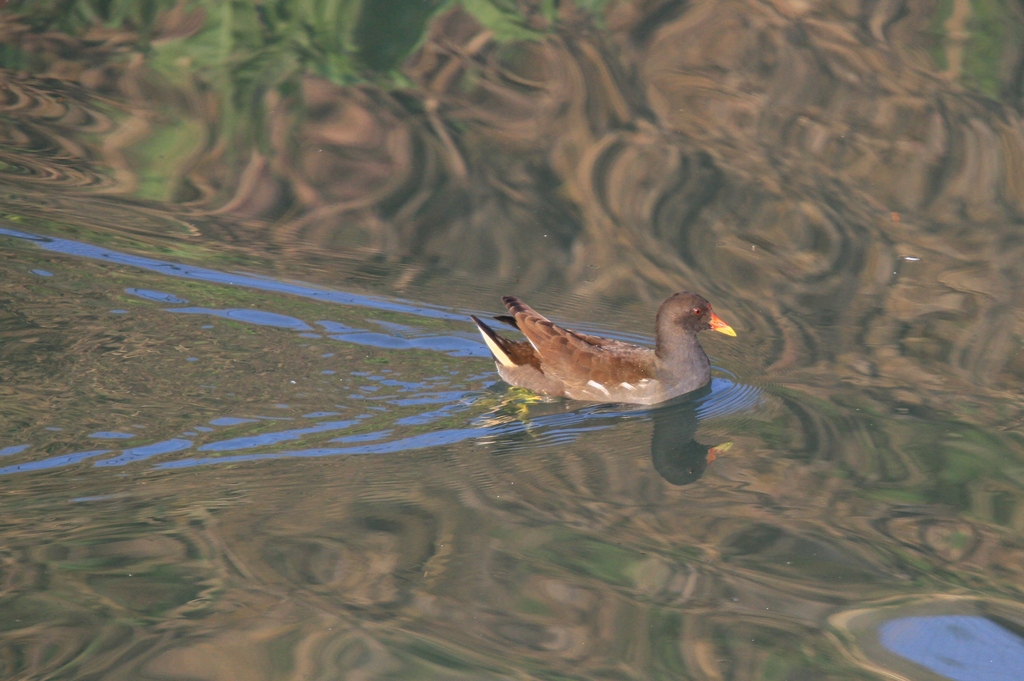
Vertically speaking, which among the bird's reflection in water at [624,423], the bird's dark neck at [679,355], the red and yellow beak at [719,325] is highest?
the red and yellow beak at [719,325]

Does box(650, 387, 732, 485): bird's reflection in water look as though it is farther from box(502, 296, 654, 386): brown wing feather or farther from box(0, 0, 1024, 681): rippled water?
box(502, 296, 654, 386): brown wing feather

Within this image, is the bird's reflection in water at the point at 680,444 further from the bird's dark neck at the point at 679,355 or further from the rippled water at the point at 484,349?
the bird's dark neck at the point at 679,355

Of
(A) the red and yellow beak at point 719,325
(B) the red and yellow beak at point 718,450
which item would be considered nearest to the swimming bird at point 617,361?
(A) the red and yellow beak at point 719,325

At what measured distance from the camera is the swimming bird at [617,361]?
25.8 ft

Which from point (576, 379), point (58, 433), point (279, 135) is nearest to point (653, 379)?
point (576, 379)

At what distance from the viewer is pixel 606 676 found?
16.6 ft

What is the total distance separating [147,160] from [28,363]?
340cm

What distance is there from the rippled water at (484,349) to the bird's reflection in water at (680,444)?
35 millimetres

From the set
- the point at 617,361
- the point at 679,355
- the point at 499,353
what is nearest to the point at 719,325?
the point at 679,355

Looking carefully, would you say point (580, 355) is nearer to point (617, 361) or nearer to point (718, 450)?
point (617, 361)

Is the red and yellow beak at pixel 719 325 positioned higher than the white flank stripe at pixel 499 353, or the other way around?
the red and yellow beak at pixel 719 325

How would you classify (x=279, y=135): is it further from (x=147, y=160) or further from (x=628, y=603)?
(x=628, y=603)

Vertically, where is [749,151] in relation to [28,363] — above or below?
above

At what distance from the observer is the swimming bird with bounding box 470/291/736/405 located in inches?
310
